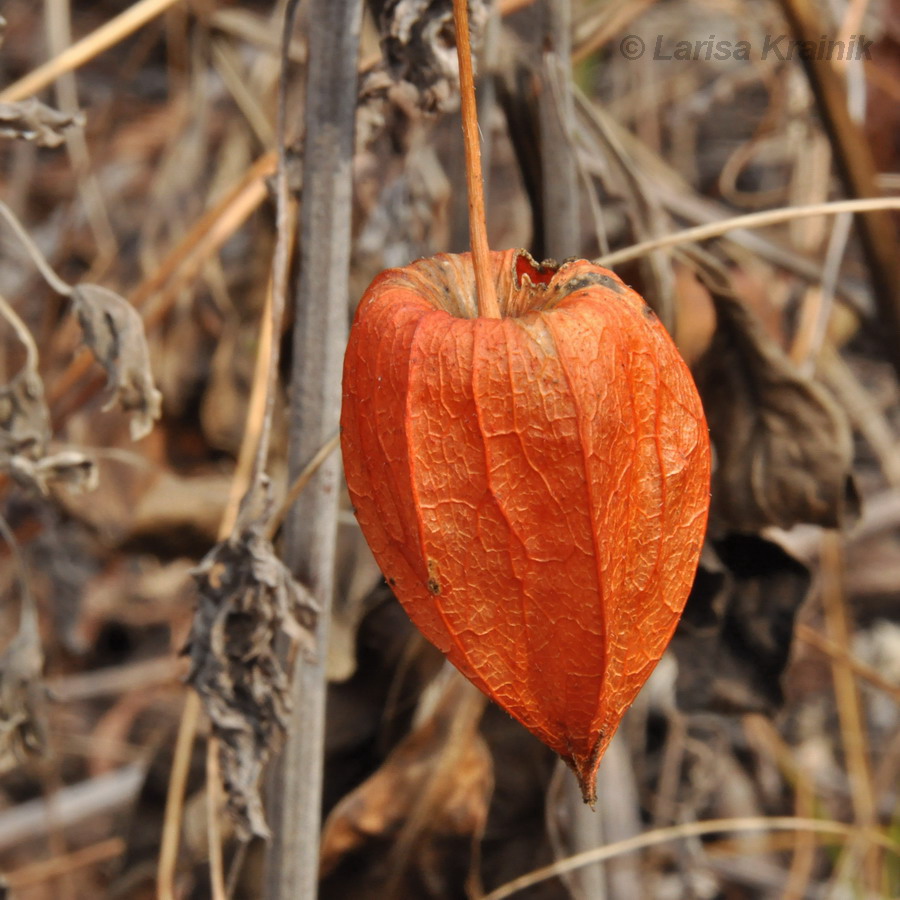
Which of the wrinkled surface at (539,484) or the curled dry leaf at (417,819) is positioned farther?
the curled dry leaf at (417,819)

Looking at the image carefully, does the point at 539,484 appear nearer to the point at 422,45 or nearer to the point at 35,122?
the point at 422,45

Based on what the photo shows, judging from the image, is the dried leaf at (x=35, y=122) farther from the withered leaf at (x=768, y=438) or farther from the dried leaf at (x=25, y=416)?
the withered leaf at (x=768, y=438)

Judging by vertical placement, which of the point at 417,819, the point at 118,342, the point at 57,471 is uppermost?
the point at 118,342

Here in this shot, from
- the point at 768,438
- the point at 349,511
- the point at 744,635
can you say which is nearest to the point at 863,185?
the point at 768,438

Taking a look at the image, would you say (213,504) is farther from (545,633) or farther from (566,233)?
(545,633)

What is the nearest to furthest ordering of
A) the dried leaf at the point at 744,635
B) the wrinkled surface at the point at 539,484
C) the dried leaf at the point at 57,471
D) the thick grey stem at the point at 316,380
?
the wrinkled surface at the point at 539,484
the thick grey stem at the point at 316,380
the dried leaf at the point at 57,471
the dried leaf at the point at 744,635

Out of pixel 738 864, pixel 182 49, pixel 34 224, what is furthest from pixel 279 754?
pixel 34 224

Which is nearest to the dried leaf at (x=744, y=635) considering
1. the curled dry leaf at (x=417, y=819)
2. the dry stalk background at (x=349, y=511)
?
the dry stalk background at (x=349, y=511)
